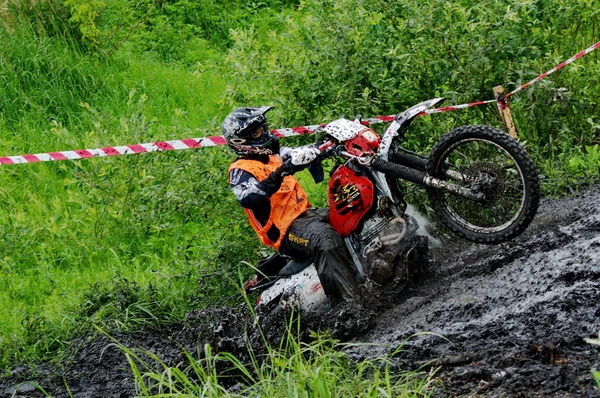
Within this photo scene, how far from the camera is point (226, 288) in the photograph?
7973mm

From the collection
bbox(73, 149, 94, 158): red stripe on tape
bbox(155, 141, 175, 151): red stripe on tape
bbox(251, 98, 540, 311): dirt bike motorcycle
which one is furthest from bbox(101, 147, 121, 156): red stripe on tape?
bbox(251, 98, 540, 311): dirt bike motorcycle

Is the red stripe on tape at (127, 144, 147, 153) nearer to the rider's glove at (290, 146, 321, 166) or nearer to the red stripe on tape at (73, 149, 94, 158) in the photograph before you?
the red stripe on tape at (73, 149, 94, 158)

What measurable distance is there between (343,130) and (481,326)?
6.81 feet

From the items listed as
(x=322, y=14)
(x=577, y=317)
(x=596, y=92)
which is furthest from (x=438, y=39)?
(x=577, y=317)

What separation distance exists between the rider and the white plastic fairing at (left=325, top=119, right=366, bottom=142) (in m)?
0.23

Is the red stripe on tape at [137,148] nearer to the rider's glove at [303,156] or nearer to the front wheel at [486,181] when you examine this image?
the rider's glove at [303,156]

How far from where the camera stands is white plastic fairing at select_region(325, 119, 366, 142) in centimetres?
655

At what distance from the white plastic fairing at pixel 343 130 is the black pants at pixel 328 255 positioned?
2.16 ft

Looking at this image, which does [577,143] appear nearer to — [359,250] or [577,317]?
[359,250]

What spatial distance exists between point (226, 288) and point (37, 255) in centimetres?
226

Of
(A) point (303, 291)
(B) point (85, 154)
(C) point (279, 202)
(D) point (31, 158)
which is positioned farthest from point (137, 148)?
(A) point (303, 291)

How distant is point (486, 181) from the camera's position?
599 centimetres

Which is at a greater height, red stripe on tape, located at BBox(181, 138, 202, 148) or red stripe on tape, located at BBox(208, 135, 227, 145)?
red stripe on tape, located at BBox(181, 138, 202, 148)

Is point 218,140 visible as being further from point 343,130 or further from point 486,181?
point 486,181
